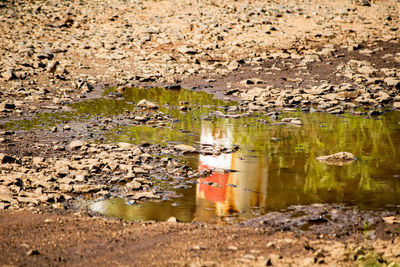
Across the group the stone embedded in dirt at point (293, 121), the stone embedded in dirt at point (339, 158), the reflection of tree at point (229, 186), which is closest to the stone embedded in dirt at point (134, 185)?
the reflection of tree at point (229, 186)

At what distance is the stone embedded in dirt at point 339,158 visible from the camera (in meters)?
7.74

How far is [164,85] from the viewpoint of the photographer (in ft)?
43.9

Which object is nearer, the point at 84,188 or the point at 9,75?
the point at 84,188

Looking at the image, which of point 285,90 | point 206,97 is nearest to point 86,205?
point 206,97

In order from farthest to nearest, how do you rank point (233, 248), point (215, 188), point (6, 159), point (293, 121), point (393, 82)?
point (393, 82) → point (293, 121) → point (6, 159) → point (215, 188) → point (233, 248)

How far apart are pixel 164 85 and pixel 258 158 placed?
605 cm

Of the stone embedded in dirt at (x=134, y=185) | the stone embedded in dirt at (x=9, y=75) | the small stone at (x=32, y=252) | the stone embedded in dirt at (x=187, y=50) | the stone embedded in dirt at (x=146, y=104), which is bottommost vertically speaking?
the small stone at (x=32, y=252)

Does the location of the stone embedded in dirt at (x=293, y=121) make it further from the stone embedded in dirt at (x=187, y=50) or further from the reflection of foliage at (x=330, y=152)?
the stone embedded in dirt at (x=187, y=50)

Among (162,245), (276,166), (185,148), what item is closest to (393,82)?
(276,166)

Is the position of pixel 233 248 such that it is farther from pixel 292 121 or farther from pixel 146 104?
pixel 146 104

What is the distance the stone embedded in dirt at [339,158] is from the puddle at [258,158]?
0.42ft

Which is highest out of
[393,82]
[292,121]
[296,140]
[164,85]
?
[393,82]

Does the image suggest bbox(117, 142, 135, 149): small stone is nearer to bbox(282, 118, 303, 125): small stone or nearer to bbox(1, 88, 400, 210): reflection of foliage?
bbox(1, 88, 400, 210): reflection of foliage

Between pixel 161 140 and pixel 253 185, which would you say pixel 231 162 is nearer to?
pixel 253 185
